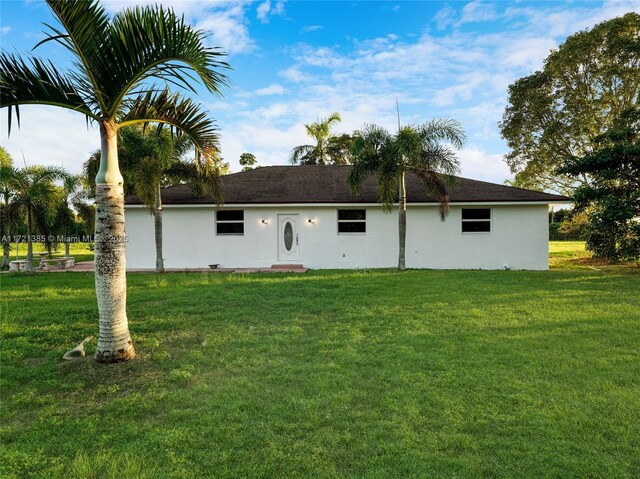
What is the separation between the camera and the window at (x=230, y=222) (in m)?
15.0

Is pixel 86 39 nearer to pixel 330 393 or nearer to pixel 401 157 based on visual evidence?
pixel 330 393

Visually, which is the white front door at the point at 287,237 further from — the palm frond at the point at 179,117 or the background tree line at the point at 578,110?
the background tree line at the point at 578,110

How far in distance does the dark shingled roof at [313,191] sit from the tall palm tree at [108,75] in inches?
395

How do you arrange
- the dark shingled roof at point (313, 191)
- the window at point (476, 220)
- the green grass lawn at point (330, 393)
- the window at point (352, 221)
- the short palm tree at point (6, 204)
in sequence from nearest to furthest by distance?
the green grass lawn at point (330, 393)
the short palm tree at point (6, 204)
the dark shingled roof at point (313, 191)
the window at point (476, 220)
the window at point (352, 221)

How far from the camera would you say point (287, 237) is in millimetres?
15047

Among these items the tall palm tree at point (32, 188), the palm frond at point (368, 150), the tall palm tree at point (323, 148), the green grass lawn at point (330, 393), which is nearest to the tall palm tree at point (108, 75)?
the green grass lawn at point (330, 393)

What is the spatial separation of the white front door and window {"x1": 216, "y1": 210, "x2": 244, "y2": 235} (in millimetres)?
1726

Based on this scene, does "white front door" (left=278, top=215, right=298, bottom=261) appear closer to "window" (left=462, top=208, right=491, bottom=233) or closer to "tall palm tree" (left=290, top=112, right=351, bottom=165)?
"window" (left=462, top=208, right=491, bottom=233)

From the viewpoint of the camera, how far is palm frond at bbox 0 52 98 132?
4.10 metres

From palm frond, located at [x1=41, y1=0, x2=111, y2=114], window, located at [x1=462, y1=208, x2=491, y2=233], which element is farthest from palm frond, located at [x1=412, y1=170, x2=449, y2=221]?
palm frond, located at [x1=41, y1=0, x2=111, y2=114]

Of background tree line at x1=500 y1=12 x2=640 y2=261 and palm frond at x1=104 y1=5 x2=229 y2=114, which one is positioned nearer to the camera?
palm frond at x1=104 y1=5 x2=229 y2=114

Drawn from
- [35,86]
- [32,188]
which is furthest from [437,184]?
[32,188]

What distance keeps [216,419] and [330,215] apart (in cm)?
1220

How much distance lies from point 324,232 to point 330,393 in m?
11.6
